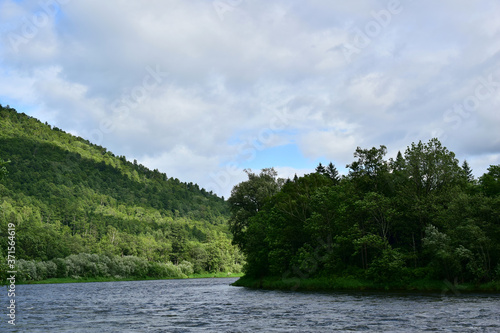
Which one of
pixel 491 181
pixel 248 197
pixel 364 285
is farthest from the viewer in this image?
pixel 248 197

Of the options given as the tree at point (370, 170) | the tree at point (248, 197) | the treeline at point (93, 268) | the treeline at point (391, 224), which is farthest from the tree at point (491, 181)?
the treeline at point (93, 268)

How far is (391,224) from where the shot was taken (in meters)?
71.2

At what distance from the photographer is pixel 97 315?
44.4m

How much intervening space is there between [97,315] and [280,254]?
46782mm

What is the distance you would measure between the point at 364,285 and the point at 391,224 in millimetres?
10934

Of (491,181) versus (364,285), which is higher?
(491,181)

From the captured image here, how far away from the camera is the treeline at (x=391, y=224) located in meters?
57.7

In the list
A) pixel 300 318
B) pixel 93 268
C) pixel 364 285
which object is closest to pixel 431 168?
pixel 364 285

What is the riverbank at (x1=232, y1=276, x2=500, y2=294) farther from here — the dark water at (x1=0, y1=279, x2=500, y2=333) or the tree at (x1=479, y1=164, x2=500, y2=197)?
the tree at (x1=479, y1=164, x2=500, y2=197)

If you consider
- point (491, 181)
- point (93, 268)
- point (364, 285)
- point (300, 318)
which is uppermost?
point (491, 181)

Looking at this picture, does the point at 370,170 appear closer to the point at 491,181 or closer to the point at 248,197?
the point at 491,181

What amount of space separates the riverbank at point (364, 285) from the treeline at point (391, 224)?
986mm

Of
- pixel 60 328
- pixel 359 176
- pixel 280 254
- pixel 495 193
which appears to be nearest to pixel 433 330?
pixel 60 328

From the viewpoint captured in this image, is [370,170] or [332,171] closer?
[370,170]
